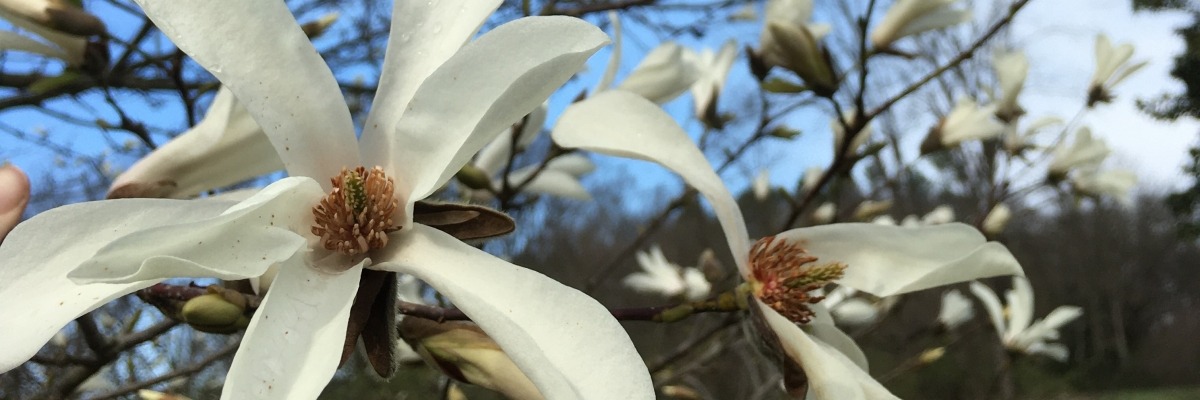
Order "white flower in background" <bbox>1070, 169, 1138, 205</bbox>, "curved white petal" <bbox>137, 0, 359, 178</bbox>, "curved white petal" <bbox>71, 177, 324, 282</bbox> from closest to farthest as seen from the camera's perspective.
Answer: "curved white petal" <bbox>71, 177, 324, 282</bbox>, "curved white petal" <bbox>137, 0, 359, 178</bbox>, "white flower in background" <bbox>1070, 169, 1138, 205</bbox>

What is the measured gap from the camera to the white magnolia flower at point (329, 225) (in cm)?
37

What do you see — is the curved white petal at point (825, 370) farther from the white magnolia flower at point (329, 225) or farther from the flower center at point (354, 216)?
the flower center at point (354, 216)

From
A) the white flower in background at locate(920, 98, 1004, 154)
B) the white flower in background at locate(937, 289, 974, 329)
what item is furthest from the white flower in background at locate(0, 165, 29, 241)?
the white flower in background at locate(937, 289, 974, 329)

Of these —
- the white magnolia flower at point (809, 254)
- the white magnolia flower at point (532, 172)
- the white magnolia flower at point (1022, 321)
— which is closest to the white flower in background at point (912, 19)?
the white magnolia flower at point (532, 172)

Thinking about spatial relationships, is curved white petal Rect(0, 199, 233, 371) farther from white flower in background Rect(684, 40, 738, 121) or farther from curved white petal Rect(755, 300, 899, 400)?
white flower in background Rect(684, 40, 738, 121)

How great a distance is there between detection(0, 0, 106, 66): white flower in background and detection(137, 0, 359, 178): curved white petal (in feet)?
1.29

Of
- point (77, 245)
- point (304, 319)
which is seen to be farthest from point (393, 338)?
point (77, 245)

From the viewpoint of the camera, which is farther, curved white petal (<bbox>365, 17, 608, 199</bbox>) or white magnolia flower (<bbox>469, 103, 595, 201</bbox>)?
white magnolia flower (<bbox>469, 103, 595, 201</bbox>)

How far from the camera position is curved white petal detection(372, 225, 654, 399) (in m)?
0.37

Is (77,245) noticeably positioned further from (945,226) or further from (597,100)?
(945,226)

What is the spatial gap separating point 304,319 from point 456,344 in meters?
0.15

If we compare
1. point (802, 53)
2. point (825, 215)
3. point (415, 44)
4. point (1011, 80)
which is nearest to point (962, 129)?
point (1011, 80)

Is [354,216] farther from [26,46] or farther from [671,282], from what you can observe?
[671,282]

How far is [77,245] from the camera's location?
15.9 inches
